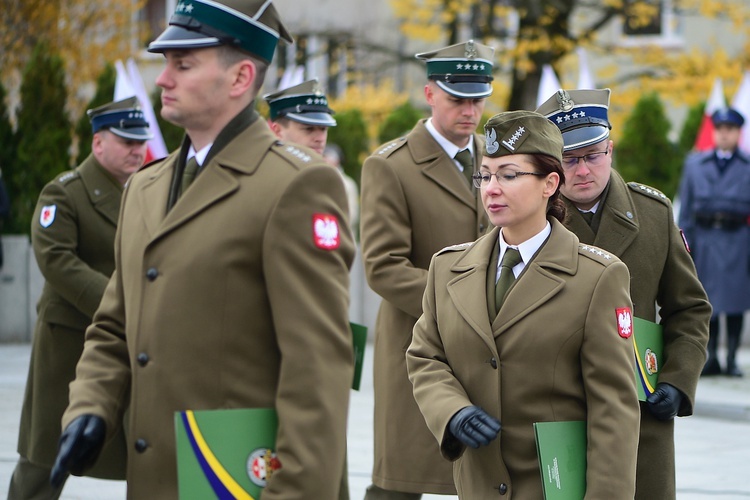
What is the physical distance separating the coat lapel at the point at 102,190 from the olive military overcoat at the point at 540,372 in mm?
2477

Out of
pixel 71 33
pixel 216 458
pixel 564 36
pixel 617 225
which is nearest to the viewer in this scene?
pixel 216 458

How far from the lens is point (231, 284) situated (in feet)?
10.3

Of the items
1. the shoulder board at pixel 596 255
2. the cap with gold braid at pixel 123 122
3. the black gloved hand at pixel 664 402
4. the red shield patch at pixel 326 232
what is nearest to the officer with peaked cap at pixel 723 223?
the cap with gold braid at pixel 123 122

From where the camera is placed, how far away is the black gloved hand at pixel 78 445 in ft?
10.6

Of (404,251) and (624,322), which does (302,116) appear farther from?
(624,322)

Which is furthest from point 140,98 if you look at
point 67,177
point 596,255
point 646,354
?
point 596,255

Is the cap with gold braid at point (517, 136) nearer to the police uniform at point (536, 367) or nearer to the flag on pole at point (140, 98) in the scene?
the police uniform at point (536, 367)

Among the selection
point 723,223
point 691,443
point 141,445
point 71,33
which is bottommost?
point 691,443

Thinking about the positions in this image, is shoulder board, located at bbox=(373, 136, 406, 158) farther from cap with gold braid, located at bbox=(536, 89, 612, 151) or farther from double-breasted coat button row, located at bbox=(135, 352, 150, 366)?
double-breasted coat button row, located at bbox=(135, 352, 150, 366)

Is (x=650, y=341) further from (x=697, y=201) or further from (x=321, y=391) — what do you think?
(x=697, y=201)

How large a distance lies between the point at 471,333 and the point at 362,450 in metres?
5.00

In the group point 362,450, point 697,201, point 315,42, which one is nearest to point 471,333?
point 362,450

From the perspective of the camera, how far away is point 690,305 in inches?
182

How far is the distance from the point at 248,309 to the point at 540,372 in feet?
3.17
